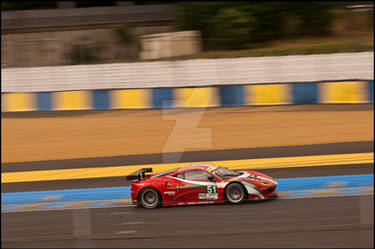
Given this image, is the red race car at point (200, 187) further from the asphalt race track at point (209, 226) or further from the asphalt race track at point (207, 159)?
the asphalt race track at point (207, 159)

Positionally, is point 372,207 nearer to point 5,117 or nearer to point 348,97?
point 348,97

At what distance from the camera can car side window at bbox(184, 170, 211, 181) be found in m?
8.86

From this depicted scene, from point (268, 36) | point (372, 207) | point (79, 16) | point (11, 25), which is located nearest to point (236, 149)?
point (372, 207)

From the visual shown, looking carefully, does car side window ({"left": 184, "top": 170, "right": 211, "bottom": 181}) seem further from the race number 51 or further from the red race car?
the race number 51

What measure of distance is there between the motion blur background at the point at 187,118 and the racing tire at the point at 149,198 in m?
0.31

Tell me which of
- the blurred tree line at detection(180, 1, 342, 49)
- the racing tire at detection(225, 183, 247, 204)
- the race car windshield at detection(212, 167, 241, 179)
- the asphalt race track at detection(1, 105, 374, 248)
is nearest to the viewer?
the asphalt race track at detection(1, 105, 374, 248)

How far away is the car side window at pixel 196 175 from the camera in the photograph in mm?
8859

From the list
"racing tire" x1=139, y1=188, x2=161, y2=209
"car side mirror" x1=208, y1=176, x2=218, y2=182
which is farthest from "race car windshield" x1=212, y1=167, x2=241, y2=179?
"racing tire" x1=139, y1=188, x2=161, y2=209

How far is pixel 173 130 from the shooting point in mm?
15211

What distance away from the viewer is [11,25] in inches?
1024

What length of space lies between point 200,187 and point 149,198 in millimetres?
940

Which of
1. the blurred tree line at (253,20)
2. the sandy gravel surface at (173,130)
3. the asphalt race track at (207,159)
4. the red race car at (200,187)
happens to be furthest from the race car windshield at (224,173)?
the blurred tree line at (253,20)

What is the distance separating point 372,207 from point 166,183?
10.9 ft

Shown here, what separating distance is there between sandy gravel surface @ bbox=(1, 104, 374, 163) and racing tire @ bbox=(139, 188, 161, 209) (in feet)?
15.5
